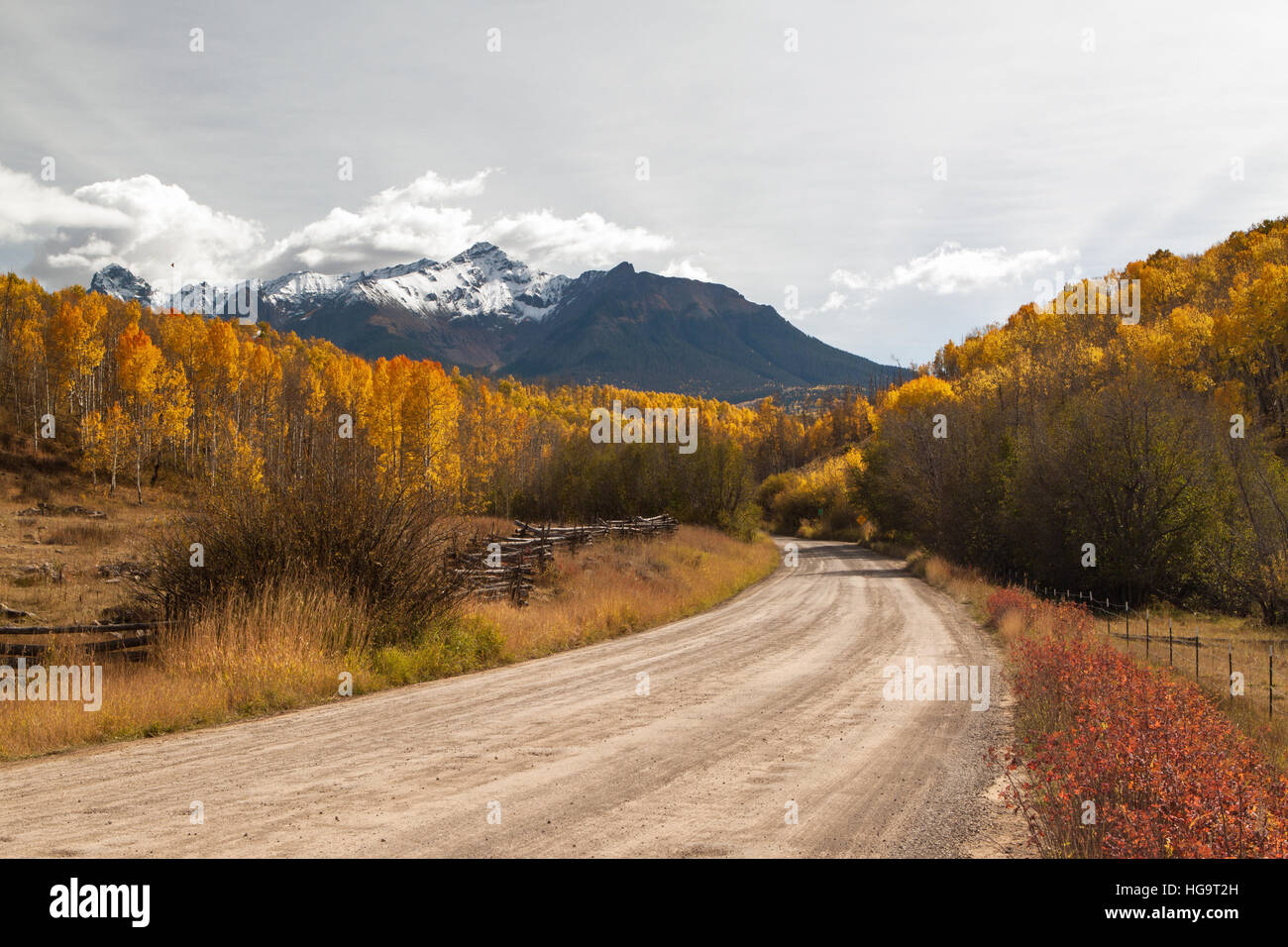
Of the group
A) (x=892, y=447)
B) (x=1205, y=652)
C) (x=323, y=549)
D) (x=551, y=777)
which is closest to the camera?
(x=551, y=777)

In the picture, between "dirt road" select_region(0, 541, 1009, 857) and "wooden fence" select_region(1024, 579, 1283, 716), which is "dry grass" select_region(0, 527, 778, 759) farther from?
"wooden fence" select_region(1024, 579, 1283, 716)

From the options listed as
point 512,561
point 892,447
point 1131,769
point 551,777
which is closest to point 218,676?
point 551,777

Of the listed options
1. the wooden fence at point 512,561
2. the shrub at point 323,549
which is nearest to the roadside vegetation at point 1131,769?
the shrub at point 323,549

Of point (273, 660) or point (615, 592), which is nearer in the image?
point (273, 660)

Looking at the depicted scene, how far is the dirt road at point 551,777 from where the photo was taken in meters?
Result: 5.62

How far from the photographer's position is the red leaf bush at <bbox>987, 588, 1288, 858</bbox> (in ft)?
15.7

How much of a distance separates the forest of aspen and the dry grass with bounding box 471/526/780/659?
336 centimetres

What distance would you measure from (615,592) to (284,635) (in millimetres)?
11332

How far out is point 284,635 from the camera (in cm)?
1159

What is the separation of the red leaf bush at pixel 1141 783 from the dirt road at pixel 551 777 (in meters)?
0.64

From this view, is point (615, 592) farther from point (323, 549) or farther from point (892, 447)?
point (892, 447)

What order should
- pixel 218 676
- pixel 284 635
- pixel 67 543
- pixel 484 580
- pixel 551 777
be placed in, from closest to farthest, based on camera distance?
1. pixel 551 777
2. pixel 218 676
3. pixel 284 635
4. pixel 484 580
5. pixel 67 543

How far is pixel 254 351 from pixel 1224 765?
80.7 metres
